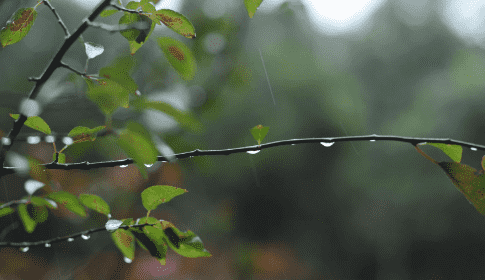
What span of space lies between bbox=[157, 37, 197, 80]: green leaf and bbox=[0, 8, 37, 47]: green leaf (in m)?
0.14

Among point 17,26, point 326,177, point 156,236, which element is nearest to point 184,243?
point 156,236

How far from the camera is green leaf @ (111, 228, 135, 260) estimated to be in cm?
35

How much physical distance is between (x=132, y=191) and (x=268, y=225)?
7.64 feet

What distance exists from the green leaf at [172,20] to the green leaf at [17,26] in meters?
0.13

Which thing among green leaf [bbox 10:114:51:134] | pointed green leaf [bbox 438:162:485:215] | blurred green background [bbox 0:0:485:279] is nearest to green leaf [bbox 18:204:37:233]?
green leaf [bbox 10:114:51:134]

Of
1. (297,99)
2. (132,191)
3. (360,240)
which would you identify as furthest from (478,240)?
(132,191)

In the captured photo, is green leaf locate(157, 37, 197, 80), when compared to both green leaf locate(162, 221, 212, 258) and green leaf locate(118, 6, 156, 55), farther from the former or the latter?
green leaf locate(162, 221, 212, 258)

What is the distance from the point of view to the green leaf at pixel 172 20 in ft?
0.90

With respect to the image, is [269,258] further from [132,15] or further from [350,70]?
[132,15]

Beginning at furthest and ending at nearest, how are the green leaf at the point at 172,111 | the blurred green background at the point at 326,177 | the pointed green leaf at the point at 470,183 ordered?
the blurred green background at the point at 326,177, the pointed green leaf at the point at 470,183, the green leaf at the point at 172,111

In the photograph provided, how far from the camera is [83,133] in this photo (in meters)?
0.31

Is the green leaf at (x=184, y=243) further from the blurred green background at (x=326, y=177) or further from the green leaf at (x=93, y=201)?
the blurred green background at (x=326, y=177)

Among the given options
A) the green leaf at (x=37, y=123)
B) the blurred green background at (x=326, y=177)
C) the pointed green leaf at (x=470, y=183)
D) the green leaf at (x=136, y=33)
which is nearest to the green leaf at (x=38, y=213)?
the green leaf at (x=37, y=123)

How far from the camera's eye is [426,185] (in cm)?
375
